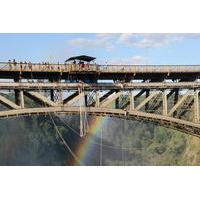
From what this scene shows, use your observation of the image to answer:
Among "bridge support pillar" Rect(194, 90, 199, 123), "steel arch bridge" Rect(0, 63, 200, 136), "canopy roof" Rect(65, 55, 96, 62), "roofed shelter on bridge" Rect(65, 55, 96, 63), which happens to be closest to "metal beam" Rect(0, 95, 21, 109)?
"steel arch bridge" Rect(0, 63, 200, 136)

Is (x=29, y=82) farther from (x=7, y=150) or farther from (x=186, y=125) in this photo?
(x=7, y=150)

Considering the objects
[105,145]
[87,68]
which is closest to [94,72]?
[87,68]

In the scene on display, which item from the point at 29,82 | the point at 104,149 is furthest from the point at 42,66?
the point at 104,149

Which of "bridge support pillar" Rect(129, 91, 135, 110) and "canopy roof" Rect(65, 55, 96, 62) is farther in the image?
"bridge support pillar" Rect(129, 91, 135, 110)

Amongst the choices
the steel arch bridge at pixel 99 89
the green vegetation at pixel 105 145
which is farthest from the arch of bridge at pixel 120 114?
the green vegetation at pixel 105 145

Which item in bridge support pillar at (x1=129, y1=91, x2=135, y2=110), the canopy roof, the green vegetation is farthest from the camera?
the green vegetation

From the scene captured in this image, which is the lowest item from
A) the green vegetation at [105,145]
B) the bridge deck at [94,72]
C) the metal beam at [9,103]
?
the green vegetation at [105,145]

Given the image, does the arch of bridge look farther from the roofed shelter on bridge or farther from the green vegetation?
the green vegetation

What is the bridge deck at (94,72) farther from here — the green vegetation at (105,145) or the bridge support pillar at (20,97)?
the green vegetation at (105,145)
